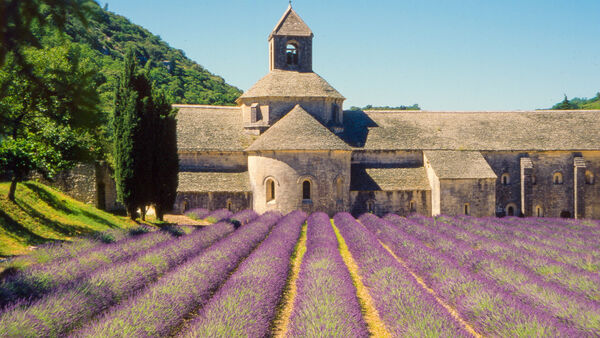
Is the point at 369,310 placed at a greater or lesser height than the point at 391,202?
lesser

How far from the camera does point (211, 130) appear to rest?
2981cm

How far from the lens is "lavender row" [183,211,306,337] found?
250 inches

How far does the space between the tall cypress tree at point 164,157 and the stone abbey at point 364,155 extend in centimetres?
496

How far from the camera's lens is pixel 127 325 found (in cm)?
615

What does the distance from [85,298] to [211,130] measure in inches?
902

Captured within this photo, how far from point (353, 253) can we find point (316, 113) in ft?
53.3

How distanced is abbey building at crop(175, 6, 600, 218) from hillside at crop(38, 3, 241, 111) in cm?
1451

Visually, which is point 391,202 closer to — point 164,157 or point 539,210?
point 539,210

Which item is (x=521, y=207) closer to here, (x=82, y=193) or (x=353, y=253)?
(x=353, y=253)

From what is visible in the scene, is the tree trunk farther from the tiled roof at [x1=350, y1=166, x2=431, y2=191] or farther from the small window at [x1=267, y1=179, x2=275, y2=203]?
the tiled roof at [x1=350, y1=166, x2=431, y2=191]

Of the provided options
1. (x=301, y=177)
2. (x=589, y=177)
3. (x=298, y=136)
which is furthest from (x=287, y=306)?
(x=589, y=177)

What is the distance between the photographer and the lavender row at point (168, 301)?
6.23 meters

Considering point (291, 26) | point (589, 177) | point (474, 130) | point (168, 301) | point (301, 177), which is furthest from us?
point (291, 26)

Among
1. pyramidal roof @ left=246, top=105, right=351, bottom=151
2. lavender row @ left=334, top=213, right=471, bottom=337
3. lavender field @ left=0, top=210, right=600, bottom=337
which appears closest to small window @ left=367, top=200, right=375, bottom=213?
pyramidal roof @ left=246, top=105, right=351, bottom=151
